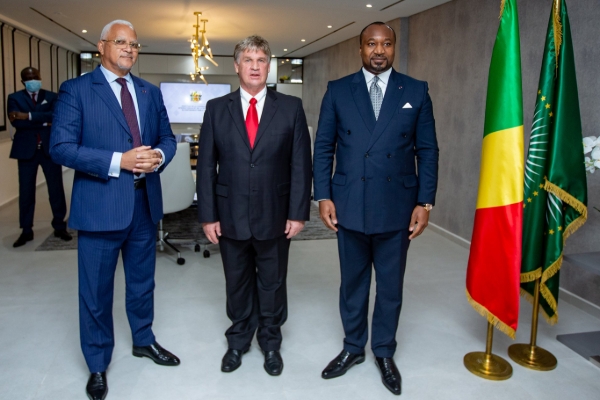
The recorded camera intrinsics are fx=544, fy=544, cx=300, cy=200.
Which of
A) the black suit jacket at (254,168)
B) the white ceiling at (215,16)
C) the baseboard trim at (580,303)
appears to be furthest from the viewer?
the white ceiling at (215,16)

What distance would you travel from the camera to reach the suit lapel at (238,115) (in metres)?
2.49

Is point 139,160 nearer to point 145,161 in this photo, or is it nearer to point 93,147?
point 145,161

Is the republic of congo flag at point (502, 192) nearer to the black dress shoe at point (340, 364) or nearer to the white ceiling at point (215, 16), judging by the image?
the black dress shoe at point (340, 364)

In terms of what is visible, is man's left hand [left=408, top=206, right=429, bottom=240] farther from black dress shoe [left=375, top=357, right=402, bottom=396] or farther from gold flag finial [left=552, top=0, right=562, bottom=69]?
gold flag finial [left=552, top=0, right=562, bottom=69]

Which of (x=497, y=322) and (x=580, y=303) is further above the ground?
(x=497, y=322)

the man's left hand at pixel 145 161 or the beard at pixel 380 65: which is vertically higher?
the beard at pixel 380 65

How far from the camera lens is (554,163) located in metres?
2.78

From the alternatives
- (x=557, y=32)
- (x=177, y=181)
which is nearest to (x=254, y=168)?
(x=557, y=32)

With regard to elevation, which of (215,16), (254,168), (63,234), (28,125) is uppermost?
(215,16)

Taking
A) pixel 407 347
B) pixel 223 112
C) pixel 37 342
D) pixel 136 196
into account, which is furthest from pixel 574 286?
pixel 37 342

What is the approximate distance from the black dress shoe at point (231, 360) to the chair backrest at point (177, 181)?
1.95m

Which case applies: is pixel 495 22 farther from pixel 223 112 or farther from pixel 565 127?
pixel 223 112

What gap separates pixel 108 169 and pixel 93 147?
0.15 m

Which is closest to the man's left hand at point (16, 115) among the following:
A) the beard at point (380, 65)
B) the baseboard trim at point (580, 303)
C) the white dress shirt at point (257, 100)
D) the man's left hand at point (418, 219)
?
the white dress shirt at point (257, 100)
